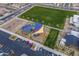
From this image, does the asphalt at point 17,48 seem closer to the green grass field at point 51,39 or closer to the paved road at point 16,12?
the green grass field at point 51,39

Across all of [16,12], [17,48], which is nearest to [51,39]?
[17,48]

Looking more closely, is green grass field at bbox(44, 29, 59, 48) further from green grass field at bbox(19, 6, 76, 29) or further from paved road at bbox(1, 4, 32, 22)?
paved road at bbox(1, 4, 32, 22)

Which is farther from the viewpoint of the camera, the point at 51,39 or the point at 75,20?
the point at 75,20

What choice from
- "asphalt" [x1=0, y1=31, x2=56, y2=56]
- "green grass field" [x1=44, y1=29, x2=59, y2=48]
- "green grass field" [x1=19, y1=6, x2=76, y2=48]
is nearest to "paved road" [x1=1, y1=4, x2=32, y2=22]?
"green grass field" [x1=19, y1=6, x2=76, y2=48]

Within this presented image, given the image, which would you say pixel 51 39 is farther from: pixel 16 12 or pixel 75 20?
pixel 16 12

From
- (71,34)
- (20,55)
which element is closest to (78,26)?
(71,34)

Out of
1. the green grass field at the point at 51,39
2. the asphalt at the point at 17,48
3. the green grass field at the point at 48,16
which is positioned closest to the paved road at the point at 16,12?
the green grass field at the point at 48,16
